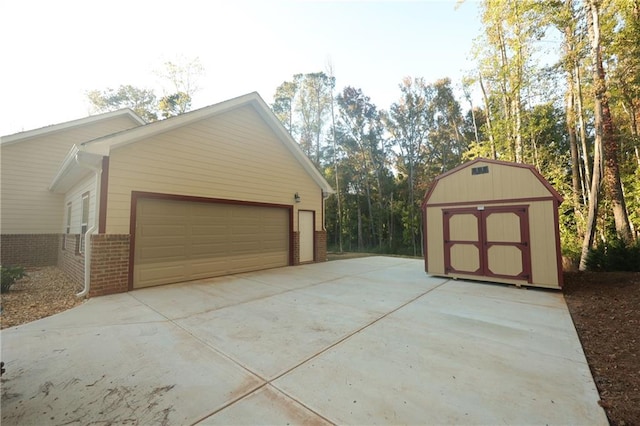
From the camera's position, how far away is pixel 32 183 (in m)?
8.85

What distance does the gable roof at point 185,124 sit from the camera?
5054mm

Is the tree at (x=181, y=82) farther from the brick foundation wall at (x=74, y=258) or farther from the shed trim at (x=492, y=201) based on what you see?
the shed trim at (x=492, y=201)

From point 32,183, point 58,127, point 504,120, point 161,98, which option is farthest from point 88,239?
point 161,98

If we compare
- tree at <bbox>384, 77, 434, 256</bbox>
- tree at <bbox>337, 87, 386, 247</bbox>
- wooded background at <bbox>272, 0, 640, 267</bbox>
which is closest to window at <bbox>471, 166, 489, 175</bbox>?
wooded background at <bbox>272, 0, 640, 267</bbox>

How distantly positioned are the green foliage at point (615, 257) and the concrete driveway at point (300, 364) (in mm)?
3891

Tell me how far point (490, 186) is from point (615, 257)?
370 cm

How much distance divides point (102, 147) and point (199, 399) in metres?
5.38

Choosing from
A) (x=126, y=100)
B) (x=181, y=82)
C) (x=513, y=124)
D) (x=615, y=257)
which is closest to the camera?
(x=615, y=257)

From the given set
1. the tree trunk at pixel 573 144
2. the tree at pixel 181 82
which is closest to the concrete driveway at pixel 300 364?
the tree trunk at pixel 573 144

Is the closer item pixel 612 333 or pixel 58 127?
pixel 612 333

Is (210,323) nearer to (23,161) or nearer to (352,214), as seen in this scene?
(23,161)

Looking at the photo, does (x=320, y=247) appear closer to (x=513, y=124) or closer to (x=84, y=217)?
(x=84, y=217)

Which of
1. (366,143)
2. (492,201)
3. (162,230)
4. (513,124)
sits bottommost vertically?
(162,230)

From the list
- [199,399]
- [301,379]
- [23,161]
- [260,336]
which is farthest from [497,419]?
[23,161]
